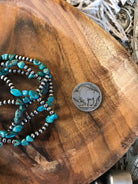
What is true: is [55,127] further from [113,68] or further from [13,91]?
[113,68]

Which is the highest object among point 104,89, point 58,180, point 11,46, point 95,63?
point 11,46

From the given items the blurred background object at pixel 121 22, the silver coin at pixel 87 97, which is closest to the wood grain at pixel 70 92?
the silver coin at pixel 87 97

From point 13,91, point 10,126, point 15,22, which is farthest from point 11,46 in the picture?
point 10,126

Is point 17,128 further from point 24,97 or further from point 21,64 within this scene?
point 21,64

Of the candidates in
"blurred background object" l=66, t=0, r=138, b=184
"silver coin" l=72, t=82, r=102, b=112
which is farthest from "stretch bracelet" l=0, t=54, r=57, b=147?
"blurred background object" l=66, t=0, r=138, b=184

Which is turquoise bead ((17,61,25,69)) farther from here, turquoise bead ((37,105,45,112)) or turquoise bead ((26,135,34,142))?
turquoise bead ((26,135,34,142))

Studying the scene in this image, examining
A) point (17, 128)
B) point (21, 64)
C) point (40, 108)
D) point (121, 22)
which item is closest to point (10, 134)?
point (17, 128)
